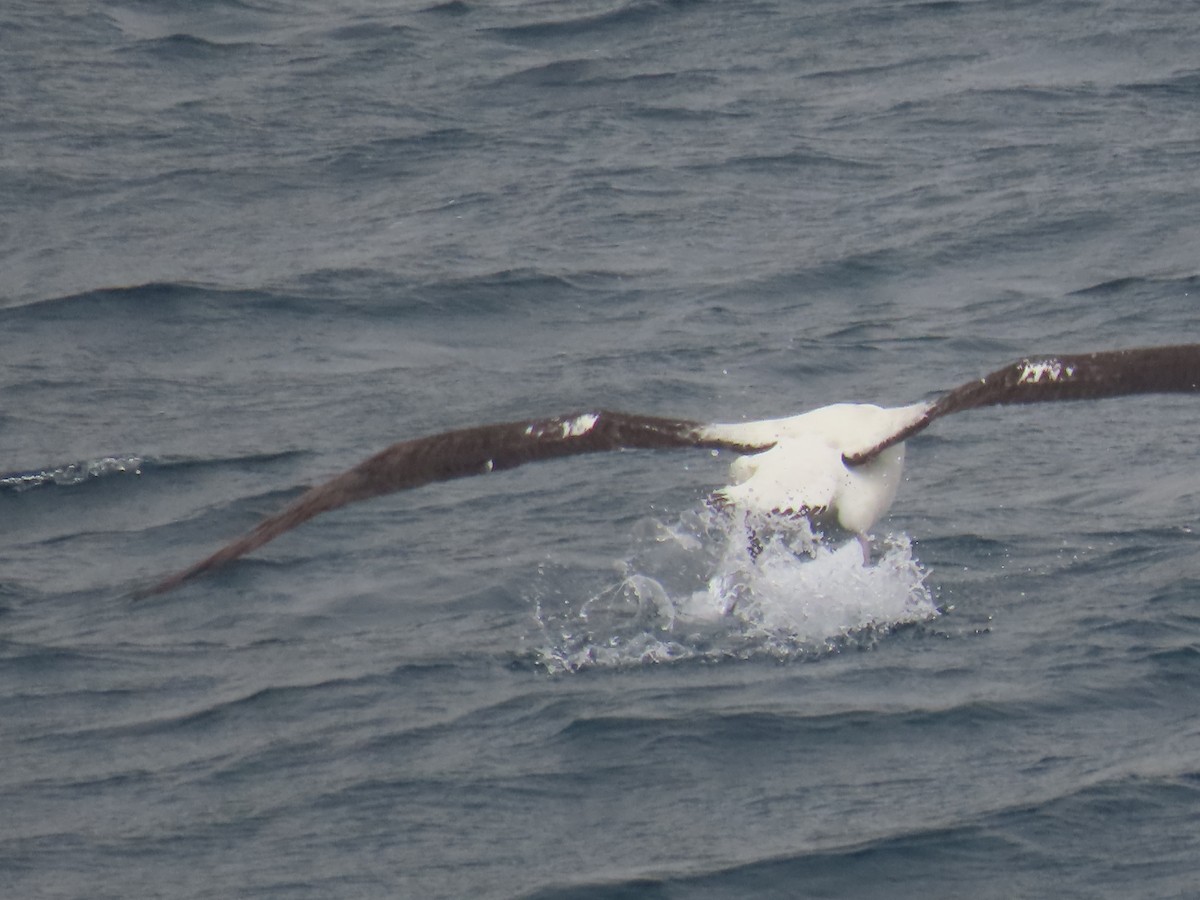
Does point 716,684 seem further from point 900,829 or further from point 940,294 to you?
point 940,294

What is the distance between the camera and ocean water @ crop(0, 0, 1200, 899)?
8.99 metres

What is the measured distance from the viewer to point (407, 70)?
69.1ft

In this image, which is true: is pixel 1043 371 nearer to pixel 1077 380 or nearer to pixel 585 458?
pixel 1077 380

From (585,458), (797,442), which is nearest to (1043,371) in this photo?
(797,442)

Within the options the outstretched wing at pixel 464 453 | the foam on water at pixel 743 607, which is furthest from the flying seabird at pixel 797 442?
the foam on water at pixel 743 607

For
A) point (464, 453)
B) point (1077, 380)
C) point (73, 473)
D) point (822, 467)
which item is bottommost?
point (73, 473)

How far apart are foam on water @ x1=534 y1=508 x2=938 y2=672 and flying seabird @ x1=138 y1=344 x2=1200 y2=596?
0.19m

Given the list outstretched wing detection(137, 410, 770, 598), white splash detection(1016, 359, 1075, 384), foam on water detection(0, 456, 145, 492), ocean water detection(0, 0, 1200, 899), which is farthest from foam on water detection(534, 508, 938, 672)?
foam on water detection(0, 456, 145, 492)

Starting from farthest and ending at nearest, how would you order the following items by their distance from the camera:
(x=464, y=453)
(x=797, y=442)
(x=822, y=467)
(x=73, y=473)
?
1. (x=73, y=473)
2. (x=797, y=442)
3. (x=822, y=467)
4. (x=464, y=453)

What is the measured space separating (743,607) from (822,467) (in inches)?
30.3

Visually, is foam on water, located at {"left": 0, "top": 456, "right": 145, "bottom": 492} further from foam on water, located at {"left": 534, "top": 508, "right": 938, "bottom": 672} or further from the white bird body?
the white bird body

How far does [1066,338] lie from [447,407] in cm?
411

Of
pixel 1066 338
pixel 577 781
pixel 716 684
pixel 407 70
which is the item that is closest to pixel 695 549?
pixel 716 684

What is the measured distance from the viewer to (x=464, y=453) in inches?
396
